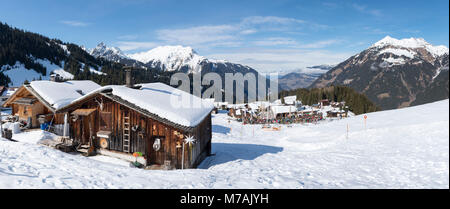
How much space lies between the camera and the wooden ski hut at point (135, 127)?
42.1 feet

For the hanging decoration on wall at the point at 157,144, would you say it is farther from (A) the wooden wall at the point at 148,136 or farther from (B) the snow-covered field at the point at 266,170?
(B) the snow-covered field at the point at 266,170

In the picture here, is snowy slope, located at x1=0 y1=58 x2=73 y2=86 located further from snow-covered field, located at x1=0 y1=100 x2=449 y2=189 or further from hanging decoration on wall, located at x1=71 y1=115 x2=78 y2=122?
snow-covered field, located at x1=0 y1=100 x2=449 y2=189

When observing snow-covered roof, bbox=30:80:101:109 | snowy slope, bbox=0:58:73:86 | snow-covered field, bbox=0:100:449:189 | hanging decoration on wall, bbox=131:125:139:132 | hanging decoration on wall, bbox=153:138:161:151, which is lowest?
snow-covered field, bbox=0:100:449:189

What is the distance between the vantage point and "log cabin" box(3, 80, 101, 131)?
20109mm

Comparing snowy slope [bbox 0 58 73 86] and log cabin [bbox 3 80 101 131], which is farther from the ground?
Answer: snowy slope [bbox 0 58 73 86]

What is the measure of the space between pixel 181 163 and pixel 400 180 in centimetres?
1068

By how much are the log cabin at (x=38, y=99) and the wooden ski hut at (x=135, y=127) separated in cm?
682

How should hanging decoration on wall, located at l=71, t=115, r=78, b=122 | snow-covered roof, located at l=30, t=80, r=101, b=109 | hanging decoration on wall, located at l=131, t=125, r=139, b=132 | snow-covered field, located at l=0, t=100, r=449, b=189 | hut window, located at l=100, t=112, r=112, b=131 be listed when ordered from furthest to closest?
snow-covered roof, located at l=30, t=80, r=101, b=109, hanging decoration on wall, located at l=71, t=115, r=78, b=122, hut window, located at l=100, t=112, r=112, b=131, hanging decoration on wall, located at l=131, t=125, r=139, b=132, snow-covered field, located at l=0, t=100, r=449, b=189

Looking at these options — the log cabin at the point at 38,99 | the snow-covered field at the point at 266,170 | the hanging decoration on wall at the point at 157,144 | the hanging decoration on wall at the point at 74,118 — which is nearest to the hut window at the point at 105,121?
the snow-covered field at the point at 266,170

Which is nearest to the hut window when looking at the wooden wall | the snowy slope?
the wooden wall

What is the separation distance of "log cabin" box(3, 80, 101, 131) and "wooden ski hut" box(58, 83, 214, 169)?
6.82m

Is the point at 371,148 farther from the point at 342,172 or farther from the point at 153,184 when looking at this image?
the point at 153,184

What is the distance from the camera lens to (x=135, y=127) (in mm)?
→ 13383

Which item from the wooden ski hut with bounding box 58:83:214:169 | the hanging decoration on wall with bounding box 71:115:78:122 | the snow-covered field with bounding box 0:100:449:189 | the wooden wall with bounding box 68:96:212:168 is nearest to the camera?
the snow-covered field with bounding box 0:100:449:189
